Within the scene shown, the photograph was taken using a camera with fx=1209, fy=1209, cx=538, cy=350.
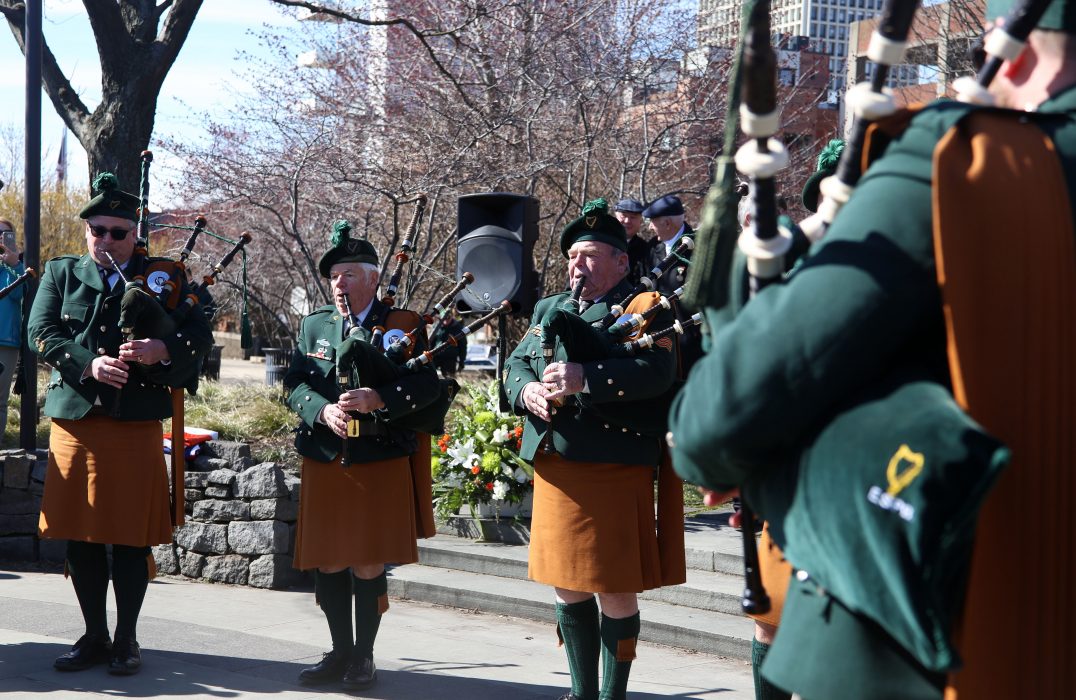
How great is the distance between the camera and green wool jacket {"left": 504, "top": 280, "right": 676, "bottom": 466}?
15.0 feet

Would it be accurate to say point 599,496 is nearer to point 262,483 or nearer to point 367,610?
point 367,610

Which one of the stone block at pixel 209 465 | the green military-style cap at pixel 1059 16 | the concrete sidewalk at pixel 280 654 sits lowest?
the concrete sidewalk at pixel 280 654

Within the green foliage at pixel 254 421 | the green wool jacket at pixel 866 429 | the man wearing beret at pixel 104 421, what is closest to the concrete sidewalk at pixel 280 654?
the man wearing beret at pixel 104 421

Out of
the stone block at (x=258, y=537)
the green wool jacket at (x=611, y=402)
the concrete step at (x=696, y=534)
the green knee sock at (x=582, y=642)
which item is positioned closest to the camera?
the green wool jacket at (x=611, y=402)

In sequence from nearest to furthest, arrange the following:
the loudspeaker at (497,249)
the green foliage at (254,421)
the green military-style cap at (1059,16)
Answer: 1. the green military-style cap at (1059,16)
2. the loudspeaker at (497,249)
3. the green foliage at (254,421)

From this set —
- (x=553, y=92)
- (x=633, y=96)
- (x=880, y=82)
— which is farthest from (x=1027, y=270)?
(x=633, y=96)

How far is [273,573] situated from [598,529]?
3.29 meters

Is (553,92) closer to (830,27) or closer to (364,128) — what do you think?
(364,128)

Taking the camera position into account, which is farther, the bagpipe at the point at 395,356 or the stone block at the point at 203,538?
the stone block at the point at 203,538

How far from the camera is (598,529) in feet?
15.3

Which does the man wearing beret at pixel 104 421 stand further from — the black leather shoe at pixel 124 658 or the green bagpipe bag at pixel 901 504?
the green bagpipe bag at pixel 901 504

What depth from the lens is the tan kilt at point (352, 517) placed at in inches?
205

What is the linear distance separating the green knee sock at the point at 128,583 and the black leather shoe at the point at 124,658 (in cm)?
3

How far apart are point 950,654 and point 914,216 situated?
1.87 ft
